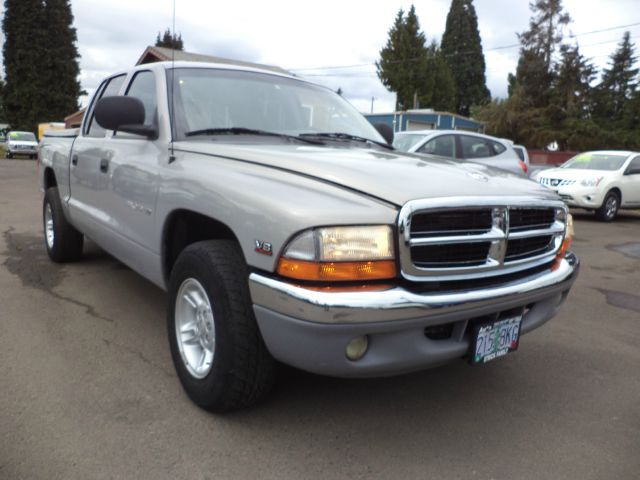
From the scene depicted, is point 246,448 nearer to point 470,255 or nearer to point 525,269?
point 470,255

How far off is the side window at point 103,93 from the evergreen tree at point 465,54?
196 feet

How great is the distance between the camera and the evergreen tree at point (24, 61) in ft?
167

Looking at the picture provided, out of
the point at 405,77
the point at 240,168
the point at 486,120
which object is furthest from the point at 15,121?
the point at 240,168

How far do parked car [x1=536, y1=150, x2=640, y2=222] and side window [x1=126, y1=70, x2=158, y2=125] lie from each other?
923cm

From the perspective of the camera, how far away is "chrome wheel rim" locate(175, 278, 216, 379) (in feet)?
8.37

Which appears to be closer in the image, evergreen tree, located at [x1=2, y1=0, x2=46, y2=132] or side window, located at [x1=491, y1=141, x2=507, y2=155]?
side window, located at [x1=491, y1=141, x2=507, y2=155]

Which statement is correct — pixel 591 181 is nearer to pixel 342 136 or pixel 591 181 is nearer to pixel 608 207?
pixel 608 207

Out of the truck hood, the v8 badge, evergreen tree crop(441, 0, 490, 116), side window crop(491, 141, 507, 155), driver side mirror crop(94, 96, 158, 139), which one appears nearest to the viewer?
the v8 badge

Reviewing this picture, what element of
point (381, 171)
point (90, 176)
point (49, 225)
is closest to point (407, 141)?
point (49, 225)

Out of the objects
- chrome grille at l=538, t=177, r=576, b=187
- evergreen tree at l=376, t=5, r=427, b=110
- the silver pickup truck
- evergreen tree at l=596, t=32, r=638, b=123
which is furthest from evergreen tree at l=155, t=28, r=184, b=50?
evergreen tree at l=596, t=32, r=638, b=123

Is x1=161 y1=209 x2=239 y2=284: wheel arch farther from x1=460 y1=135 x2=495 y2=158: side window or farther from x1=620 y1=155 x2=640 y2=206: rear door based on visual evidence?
x1=620 y1=155 x2=640 y2=206: rear door

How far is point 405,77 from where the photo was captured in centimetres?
5088

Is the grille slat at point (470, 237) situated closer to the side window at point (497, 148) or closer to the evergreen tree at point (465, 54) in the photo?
the side window at point (497, 148)

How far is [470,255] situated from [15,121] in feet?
192
